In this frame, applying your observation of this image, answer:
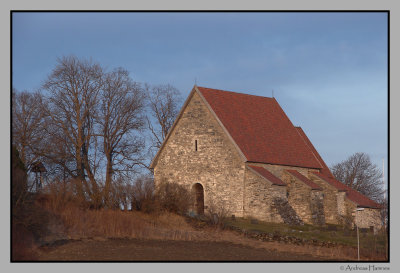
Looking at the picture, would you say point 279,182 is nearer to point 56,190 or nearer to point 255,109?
point 255,109

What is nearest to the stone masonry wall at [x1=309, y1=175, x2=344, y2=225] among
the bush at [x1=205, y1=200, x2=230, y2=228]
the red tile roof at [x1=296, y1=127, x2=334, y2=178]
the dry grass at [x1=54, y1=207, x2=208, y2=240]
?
the red tile roof at [x1=296, y1=127, x2=334, y2=178]

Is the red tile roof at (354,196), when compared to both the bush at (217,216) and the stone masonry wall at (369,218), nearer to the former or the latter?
the stone masonry wall at (369,218)

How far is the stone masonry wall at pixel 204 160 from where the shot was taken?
42344 mm

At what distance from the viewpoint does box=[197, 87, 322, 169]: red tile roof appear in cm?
4391

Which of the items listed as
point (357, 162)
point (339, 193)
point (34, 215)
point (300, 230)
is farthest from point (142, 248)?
point (357, 162)

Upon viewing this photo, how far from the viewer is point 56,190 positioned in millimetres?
33688

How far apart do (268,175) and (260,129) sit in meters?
5.54

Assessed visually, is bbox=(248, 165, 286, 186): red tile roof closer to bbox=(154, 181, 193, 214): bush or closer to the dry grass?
bbox=(154, 181, 193, 214): bush

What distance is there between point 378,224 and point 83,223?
21582mm

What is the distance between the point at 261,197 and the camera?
4112 centimetres

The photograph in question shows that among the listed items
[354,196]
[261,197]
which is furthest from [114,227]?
[354,196]

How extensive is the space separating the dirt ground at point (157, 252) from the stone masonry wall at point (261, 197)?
9416 millimetres

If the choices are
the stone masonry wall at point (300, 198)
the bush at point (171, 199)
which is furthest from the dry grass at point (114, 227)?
the stone masonry wall at point (300, 198)

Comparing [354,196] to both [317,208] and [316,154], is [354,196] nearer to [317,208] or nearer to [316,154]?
[317,208]
